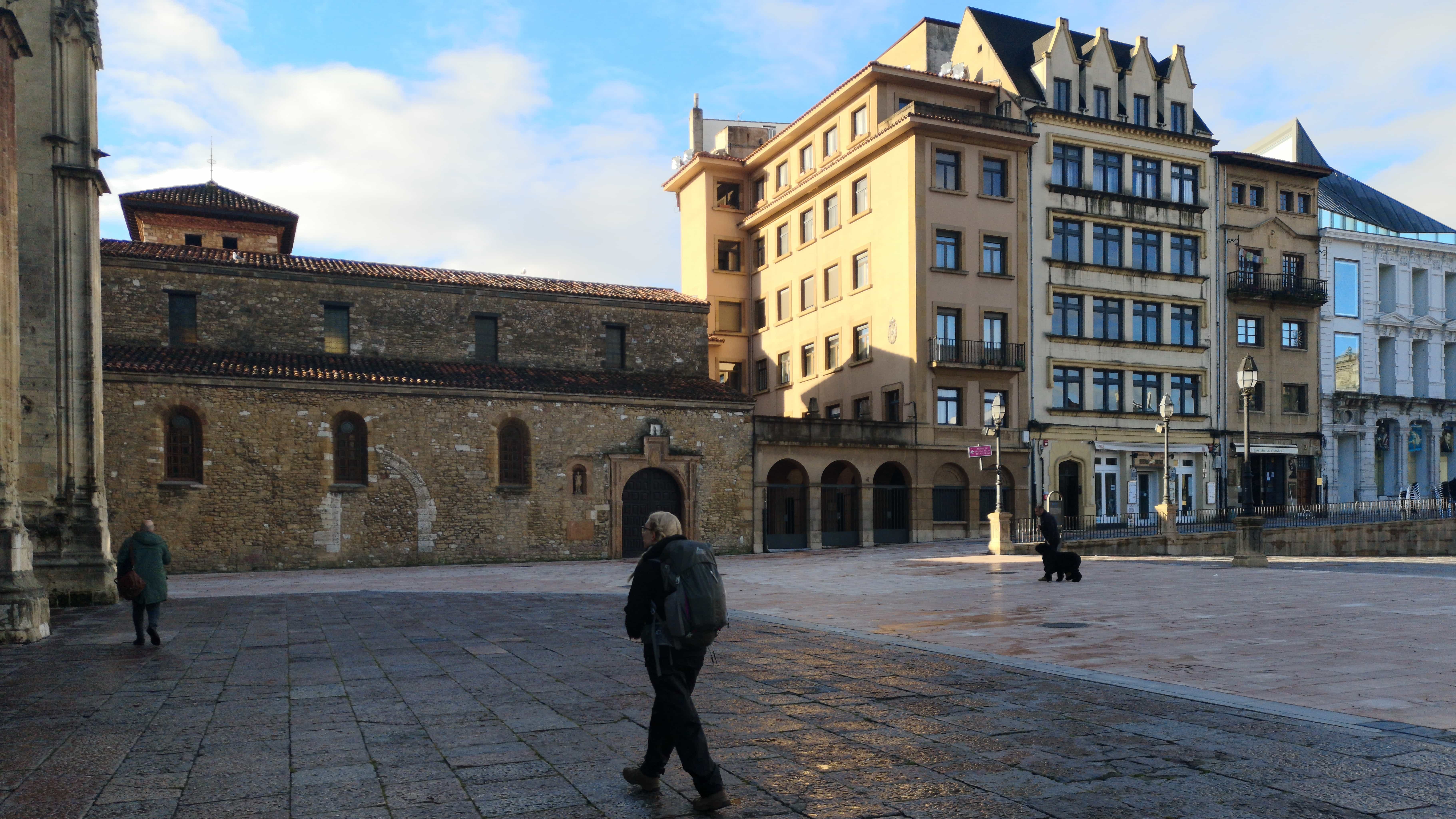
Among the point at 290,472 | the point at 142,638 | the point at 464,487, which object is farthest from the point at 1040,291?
the point at 142,638

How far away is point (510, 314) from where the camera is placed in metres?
34.7

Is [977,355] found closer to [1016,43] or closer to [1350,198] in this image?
[1016,43]

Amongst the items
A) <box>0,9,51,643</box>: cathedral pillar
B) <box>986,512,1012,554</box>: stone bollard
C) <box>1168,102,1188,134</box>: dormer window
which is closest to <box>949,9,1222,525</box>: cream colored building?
<box>1168,102,1188,134</box>: dormer window

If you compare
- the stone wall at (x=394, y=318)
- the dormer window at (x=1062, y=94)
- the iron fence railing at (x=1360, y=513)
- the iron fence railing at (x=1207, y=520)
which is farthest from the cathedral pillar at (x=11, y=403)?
the iron fence railing at (x=1360, y=513)

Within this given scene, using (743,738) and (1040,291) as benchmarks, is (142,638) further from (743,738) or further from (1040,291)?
(1040,291)

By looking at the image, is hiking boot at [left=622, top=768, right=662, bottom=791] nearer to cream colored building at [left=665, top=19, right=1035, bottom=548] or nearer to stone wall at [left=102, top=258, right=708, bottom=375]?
stone wall at [left=102, top=258, right=708, bottom=375]

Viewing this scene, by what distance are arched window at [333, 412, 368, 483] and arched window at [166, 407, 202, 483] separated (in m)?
3.50

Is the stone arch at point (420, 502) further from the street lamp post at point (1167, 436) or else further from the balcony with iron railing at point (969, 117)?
the balcony with iron railing at point (969, 117)

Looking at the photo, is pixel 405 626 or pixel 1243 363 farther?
pixel 1243 363

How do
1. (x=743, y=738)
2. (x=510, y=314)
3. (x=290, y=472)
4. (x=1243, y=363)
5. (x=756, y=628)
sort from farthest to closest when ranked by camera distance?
(x=510, y=314), (x=290, y=472), (x=1243, y=363), (x=756, y=628), (x=743, y=738)

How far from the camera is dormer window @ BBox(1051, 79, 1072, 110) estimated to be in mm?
42625

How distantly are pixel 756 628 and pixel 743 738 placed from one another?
663 centimetres

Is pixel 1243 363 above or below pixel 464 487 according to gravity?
above

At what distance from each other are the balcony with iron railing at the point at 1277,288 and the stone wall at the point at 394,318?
80.5 ft
